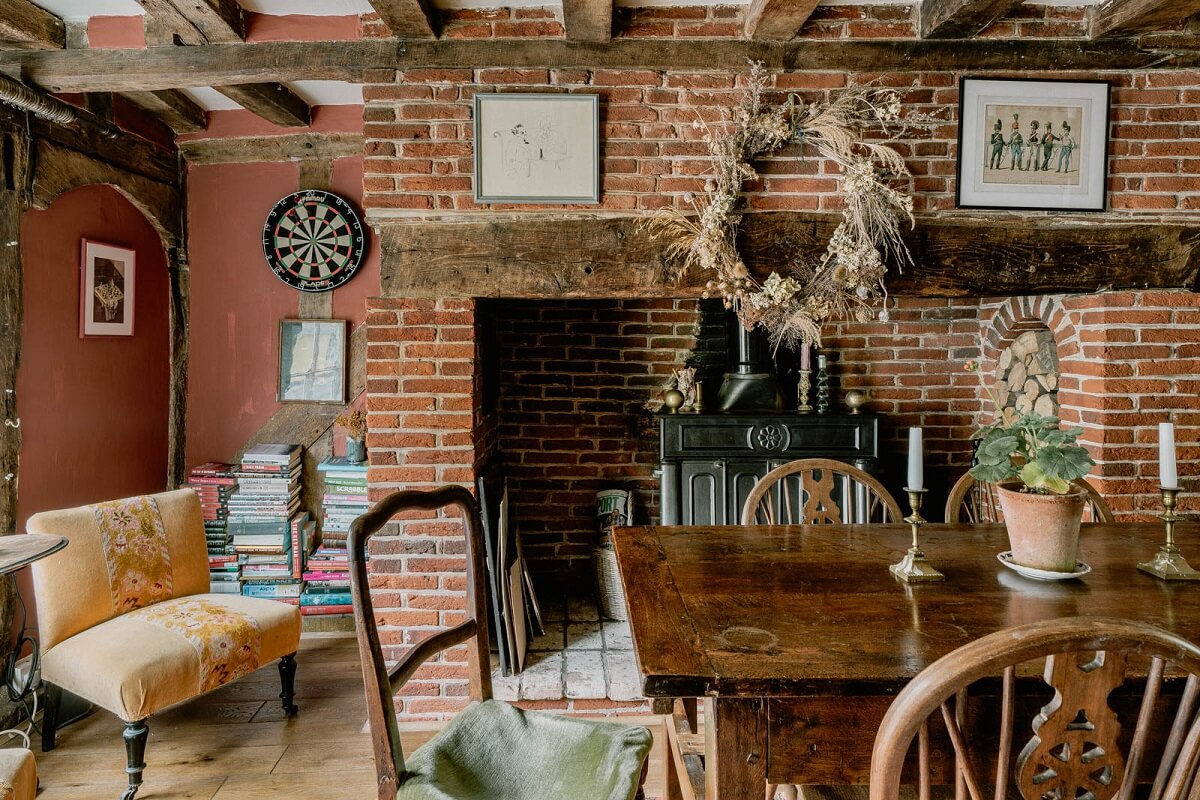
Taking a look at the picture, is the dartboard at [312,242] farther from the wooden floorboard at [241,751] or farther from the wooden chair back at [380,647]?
the wooden chair back at [380,647]

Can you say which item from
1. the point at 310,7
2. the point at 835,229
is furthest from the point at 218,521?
the point at 835,229

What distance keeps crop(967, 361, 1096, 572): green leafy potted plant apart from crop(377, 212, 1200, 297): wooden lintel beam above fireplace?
1171 millimetres

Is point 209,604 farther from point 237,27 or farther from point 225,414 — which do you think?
point 237,27

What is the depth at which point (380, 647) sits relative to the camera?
4.49ft

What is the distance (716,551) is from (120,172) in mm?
3091

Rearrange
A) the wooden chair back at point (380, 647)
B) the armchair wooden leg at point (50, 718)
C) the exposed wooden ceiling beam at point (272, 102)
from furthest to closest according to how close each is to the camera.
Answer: the exposed wooden ceiling beam at point (272, 102) < the armchair wooden leg at point (50, 718) < the wooden chair back at point (380, 647)

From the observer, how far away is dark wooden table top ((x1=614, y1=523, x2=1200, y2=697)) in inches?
46.3

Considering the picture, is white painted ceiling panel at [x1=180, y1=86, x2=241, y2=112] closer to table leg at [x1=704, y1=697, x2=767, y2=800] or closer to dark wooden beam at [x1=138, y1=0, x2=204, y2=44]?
dark wooden beam at [x1=138, y1=0, x2=204, y2=44]

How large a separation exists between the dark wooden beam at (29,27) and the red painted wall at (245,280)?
1060 millimetres

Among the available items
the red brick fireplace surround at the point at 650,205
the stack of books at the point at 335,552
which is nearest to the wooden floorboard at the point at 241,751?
the red brick fireplace surround at the point at 650,205

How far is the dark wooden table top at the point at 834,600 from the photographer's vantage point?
1176mm

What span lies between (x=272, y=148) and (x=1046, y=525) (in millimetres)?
3630

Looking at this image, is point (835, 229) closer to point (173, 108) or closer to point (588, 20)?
point (588, 20)

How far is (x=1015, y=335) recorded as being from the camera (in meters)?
3.31
